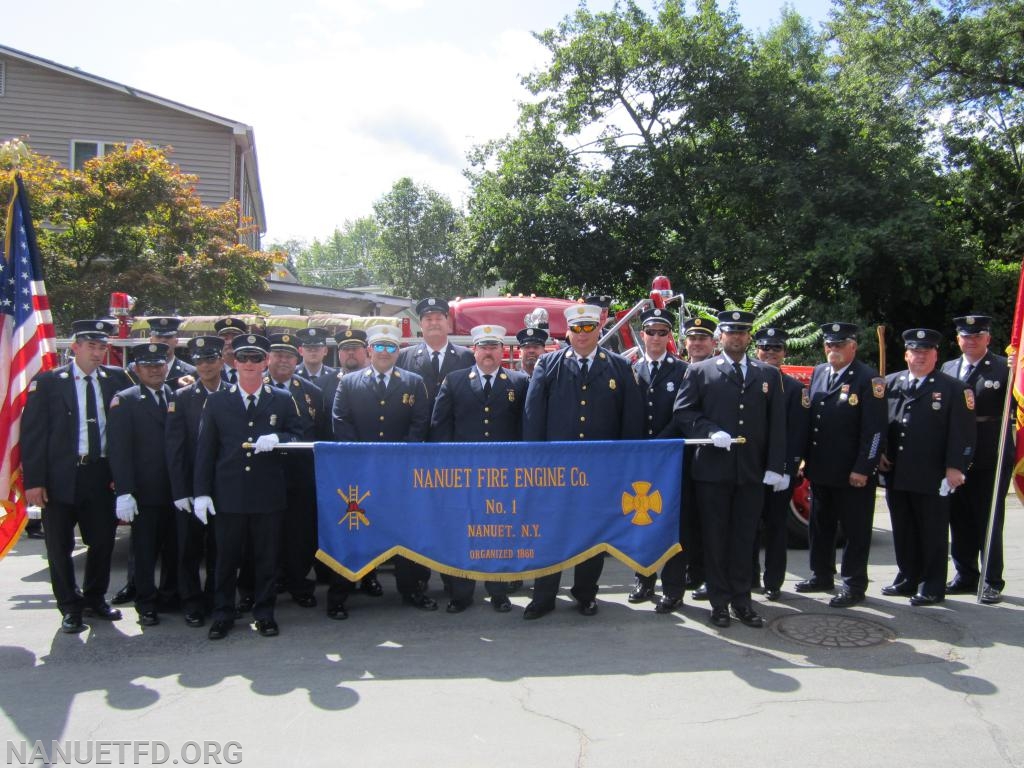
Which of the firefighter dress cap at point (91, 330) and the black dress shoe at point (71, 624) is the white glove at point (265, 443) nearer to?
the firefighter dress cap at point (91, 330)

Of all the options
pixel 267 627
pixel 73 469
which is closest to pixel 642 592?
pixel 267 627

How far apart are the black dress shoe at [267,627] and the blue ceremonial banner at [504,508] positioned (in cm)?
54

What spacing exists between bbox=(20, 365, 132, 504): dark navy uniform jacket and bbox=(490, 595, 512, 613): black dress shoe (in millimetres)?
3053

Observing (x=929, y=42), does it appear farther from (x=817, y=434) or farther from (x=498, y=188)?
(x=817, y=434)

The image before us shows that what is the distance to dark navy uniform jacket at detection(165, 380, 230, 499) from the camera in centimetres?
566

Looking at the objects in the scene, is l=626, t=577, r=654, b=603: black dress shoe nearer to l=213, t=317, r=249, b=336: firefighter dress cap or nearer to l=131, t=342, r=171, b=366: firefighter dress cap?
l=131, t=342, r=171, b=366: firefighter dress cap

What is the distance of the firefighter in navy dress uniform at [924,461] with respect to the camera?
19.9ft

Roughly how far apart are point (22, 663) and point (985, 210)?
67.0ft

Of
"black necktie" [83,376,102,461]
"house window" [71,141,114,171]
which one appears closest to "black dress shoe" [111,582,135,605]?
"black necktie" [83,376,102,461]

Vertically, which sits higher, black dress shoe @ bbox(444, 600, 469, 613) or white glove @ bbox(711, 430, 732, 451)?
white glove @ bbox(711, 430, 732, 451)

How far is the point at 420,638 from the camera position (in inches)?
213

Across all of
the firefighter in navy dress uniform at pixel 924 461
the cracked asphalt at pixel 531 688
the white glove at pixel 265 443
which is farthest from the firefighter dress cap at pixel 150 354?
the firefighter in navy dress uniform at pixel 924 461

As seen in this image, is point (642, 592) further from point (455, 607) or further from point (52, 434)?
point (52, 434)

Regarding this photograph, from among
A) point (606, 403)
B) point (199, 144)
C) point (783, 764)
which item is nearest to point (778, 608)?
point (606, 403)
